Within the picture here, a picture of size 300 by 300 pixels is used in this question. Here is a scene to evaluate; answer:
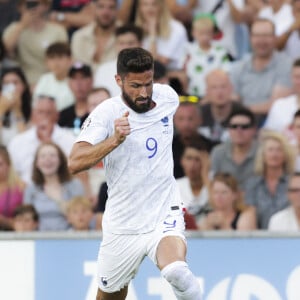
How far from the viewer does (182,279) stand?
6898 mm

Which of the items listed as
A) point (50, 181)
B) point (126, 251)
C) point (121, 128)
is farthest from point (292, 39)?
point (121, 128)

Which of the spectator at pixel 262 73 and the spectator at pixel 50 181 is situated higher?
the spectator at pixel 262 73

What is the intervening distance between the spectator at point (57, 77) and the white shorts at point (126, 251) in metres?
4.37

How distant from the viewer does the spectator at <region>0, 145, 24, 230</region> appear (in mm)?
10562

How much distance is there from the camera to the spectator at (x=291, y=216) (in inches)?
380

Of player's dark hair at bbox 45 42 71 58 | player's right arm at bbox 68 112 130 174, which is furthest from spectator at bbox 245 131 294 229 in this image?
player's right arm at bbox 68 112 130 174

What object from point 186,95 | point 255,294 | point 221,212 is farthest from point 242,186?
point 255,294

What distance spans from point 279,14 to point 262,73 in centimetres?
89

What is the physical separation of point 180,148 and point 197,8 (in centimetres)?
211

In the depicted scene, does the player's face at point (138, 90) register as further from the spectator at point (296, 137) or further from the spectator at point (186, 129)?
the spectator at point (186, 129)

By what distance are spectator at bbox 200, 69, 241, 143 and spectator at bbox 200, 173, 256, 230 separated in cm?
86

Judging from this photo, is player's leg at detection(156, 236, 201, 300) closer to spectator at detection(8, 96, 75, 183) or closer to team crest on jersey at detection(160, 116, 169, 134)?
team crest on jersey at detection(160, 116, 169, 134)

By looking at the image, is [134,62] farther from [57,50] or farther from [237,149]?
[57,50]

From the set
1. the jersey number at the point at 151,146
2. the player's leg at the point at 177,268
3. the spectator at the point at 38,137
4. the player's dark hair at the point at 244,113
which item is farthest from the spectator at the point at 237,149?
the player's leg at the point at 177,268
